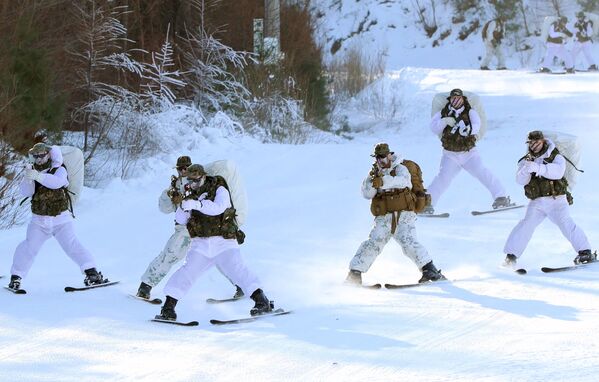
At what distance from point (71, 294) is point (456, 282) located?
12.3ft

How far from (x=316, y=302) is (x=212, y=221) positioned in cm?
157

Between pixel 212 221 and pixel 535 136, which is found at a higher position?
pixel 535 136

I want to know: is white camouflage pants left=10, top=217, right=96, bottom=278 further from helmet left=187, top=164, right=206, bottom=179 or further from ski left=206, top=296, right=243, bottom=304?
helmet left=187, top=164, right=206, bottom=179

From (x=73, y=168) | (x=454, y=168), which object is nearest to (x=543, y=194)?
(x=454, y=168)

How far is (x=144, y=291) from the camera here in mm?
11406

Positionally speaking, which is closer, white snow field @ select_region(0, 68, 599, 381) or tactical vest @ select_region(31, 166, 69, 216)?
white snow field @ select_region(0, 68, 599, 381)

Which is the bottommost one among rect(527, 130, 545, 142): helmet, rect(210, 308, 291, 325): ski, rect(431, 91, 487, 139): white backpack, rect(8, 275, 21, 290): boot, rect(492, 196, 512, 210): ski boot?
rect(210, 308, 291, 325): ski

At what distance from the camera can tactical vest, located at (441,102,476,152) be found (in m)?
15.0

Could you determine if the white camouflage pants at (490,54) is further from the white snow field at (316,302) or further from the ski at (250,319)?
the ski at (250,319)

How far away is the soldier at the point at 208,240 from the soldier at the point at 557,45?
22632 mm

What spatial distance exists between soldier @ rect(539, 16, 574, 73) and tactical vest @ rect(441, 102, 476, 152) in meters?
17.0

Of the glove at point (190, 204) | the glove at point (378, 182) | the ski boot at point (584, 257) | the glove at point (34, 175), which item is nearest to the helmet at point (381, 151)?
the glove at point (378, 182)

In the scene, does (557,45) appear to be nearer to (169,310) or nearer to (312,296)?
(312,296)

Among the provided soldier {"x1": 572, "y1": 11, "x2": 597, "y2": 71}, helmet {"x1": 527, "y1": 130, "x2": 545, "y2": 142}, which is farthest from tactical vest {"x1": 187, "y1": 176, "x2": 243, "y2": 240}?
soldier {"x1": 572, "y1": 11, "x2": 597, "y2": 71}
